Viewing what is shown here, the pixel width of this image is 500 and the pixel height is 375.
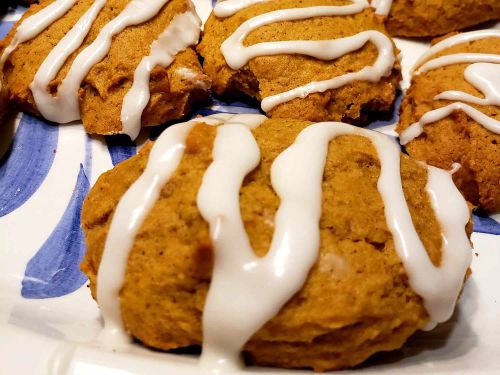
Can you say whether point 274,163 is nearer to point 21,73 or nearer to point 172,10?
point 172,10

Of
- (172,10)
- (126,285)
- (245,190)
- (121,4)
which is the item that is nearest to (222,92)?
(172,10)

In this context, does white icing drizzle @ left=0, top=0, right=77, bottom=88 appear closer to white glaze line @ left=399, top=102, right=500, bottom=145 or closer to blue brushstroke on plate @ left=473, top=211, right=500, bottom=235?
white glaze line @ left=399, top=102, right=500, bottom=145

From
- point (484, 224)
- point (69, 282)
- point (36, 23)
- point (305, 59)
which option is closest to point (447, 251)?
point (484, 224)

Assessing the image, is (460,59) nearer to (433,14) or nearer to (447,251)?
(433,14)

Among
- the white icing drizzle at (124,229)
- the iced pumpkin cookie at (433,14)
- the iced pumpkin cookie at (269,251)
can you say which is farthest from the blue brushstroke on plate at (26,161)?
the iced pumpkin cookie at (433,14)

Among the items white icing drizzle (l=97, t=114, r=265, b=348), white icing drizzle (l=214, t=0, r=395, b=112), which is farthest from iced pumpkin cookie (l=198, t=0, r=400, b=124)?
white icing drizzle (l=97, t=114, r=265, b=348)

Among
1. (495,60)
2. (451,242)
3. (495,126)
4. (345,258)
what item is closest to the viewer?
(345,258)

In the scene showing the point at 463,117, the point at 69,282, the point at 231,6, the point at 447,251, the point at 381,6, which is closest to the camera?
the point at 447,251
